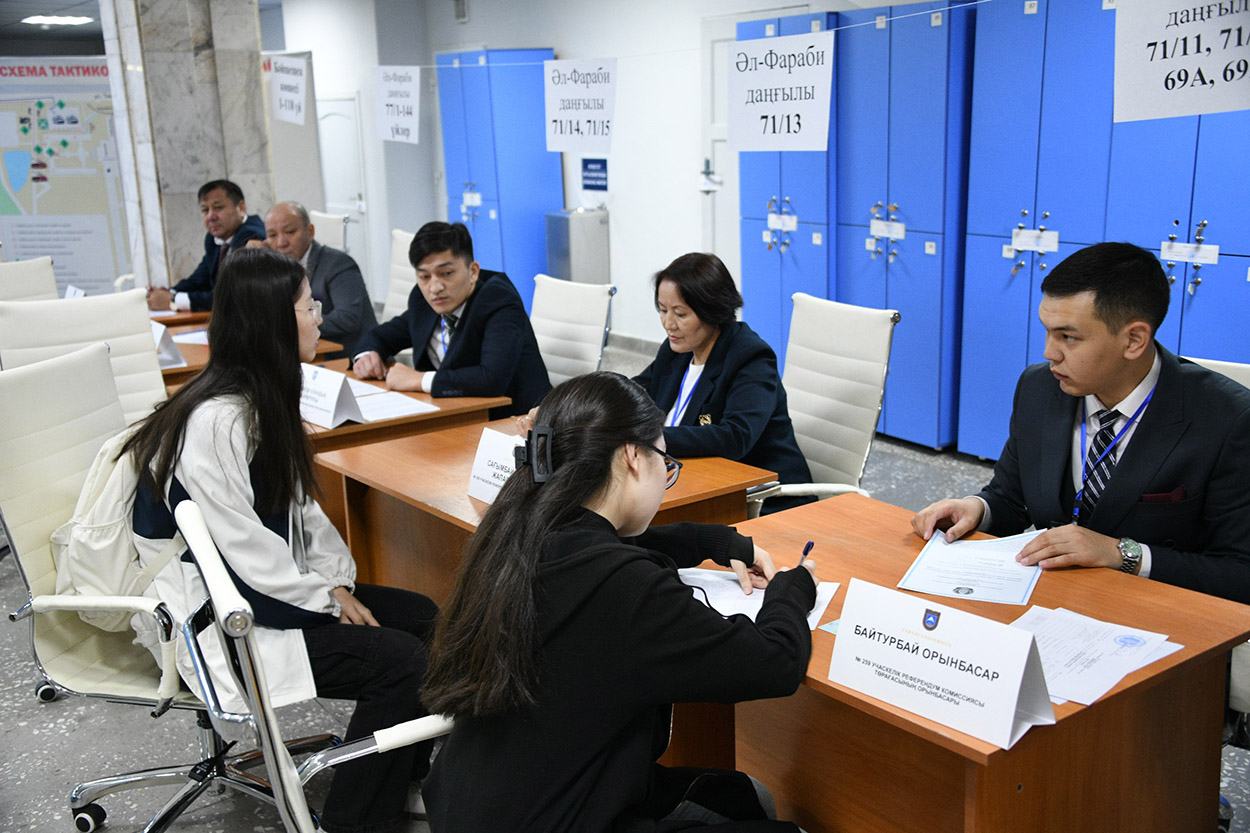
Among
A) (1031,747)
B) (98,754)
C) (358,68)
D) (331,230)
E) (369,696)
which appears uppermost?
(358,68)

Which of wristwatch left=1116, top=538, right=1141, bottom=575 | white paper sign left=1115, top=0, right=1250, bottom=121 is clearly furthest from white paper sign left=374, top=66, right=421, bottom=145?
wristwatch left=1116, top=538, right=1141, bottom=575

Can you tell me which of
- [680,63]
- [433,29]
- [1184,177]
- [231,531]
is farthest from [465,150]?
[231,531]

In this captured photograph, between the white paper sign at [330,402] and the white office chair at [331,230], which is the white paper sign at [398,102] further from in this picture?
the white paper sign at [330,402]

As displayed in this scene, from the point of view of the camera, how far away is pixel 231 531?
2031 mm

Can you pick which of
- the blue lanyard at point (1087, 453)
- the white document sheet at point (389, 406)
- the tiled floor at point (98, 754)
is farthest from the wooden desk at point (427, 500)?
the blue lanyard at point (1087, 453)

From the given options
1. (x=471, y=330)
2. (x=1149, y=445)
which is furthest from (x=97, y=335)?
(x=1149, y=445)

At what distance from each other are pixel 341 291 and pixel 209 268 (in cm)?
104

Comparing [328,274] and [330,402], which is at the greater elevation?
[328,274]

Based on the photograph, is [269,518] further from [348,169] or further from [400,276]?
[348,169]

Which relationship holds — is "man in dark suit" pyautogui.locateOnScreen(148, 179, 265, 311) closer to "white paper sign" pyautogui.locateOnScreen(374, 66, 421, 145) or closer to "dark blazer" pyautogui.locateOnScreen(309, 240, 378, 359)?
"dark blazer" pyautogui.locateOnScreen(309, 240, 378, 359)

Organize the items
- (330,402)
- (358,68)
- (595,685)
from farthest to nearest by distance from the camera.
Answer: (358,68)
(330,402)
(595,685)

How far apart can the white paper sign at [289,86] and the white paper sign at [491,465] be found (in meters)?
3.93

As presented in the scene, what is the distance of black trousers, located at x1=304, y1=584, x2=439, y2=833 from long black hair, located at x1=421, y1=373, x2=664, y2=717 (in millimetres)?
677

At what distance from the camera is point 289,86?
5930 mm
